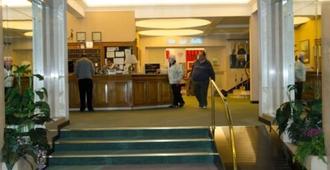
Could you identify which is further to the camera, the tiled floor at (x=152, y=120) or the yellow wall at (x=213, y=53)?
the yellow wall at (x=213, y=53)

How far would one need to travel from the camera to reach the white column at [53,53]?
834 centimetres

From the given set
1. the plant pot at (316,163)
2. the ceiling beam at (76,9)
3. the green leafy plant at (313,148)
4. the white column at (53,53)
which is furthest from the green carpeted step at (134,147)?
the ceiling beam at (76,9)

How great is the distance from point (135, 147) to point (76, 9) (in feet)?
20.7

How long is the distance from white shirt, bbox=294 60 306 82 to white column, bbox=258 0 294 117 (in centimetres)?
16

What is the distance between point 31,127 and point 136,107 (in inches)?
254

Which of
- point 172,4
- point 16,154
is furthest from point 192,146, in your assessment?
point 172,4

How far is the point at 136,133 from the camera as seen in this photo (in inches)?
312

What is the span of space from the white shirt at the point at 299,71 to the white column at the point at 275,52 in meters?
0.16

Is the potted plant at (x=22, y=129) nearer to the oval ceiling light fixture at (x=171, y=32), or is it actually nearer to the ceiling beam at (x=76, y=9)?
the ceiling beam at (x=76, y=9)

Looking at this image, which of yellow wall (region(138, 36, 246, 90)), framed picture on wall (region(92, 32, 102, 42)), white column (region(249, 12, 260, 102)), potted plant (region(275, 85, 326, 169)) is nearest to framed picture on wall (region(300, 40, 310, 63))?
potted plant (region(275, 85, 326, 169))

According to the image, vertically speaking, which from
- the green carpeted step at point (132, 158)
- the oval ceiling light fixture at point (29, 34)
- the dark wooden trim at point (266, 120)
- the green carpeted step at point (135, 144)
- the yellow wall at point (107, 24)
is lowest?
the green carpeted step at point (132, 158)

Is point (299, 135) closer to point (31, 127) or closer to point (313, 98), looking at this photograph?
point (313, 98)

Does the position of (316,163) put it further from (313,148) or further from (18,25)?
(18,25)

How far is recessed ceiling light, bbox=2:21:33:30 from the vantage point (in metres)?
6.59
